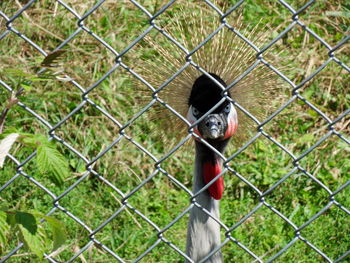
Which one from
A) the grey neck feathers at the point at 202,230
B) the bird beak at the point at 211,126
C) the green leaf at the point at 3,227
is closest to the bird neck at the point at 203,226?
the grey neck feathers at the point at 202,230

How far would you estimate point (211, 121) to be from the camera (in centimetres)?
267

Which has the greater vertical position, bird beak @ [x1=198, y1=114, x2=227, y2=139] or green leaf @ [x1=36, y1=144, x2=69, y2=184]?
green leaf @ [x1=36, y1=144, x2=69, y2=184]

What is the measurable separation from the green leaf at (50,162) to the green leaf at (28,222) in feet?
0.40

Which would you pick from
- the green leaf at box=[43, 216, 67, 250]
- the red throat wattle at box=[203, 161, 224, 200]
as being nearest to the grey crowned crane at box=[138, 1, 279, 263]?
the red throat wattle at box=[203, 161, 224, 200]

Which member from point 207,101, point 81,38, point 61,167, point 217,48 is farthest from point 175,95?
point 81,38

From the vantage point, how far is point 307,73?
4.43 m

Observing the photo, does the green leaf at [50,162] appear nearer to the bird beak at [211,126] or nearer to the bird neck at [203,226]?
the bird beak at [211,126]

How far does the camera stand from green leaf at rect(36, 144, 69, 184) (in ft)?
6.10

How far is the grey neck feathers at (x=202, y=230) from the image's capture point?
2.78 meters

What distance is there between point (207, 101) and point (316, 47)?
1900 mm

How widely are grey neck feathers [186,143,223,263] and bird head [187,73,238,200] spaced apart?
0.03m

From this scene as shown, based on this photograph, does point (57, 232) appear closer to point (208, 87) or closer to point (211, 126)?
point (211, 126)

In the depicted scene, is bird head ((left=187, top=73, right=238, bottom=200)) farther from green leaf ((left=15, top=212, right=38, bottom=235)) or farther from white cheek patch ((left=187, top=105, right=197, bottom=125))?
green leaf ((left=15, top=212, right=38, bottom=235))

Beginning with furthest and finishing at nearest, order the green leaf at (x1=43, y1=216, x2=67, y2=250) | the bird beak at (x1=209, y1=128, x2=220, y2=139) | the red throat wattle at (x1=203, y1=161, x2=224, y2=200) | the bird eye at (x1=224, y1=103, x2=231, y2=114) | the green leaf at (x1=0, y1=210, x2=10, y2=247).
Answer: the bird eye at (x1=224, y1=103, x2=231, y2=114), the red throat wattle at (x1=203, y1=161, x2=224, y2=200), the bird beak at (x1=209, y1=128, x2=220, y2=139), the green leaf at (x1=43, y1=216, x2=67, y2=250), the green leaf at (x1=0, y1=210, x2=10, y2=247)
